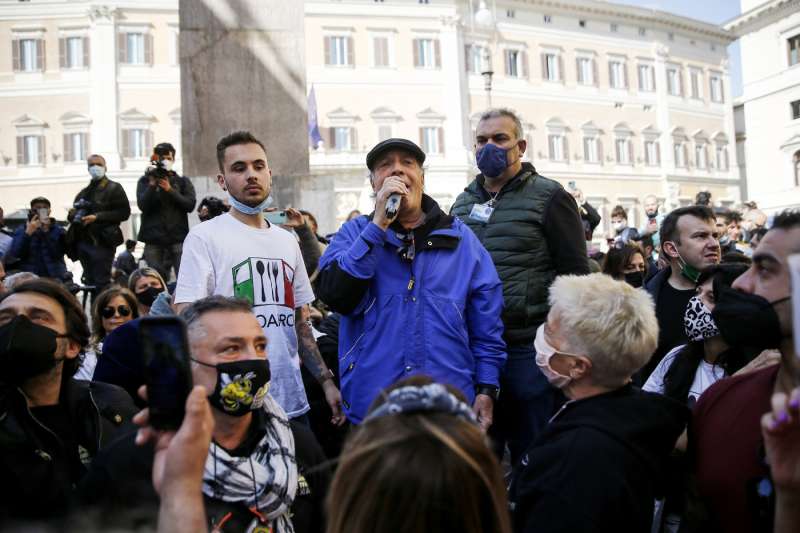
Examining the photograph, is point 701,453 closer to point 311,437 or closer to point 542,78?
point 311,437

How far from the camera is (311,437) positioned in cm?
301

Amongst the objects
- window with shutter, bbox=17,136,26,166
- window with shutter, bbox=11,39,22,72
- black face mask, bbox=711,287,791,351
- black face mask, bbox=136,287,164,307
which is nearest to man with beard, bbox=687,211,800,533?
black face mask, bbox=711,287,791,351

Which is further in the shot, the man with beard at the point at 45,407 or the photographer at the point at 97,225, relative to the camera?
the photographer at the point at 97,225

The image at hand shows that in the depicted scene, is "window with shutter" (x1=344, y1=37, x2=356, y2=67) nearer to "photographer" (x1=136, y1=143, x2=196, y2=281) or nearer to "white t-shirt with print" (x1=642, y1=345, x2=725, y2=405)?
"photographer" (x1=136, y1=143, x2=196, y2=281)

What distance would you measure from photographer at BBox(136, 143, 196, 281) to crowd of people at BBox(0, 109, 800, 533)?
3242 millimetres

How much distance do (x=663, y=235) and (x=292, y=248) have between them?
2.64 m

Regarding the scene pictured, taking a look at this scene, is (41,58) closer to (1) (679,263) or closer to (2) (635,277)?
(2) (635,277)

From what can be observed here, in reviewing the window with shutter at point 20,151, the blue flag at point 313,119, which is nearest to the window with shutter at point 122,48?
the window with shutter at point 20,151

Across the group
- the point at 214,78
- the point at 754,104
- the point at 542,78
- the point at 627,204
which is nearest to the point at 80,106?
the point at 542,78

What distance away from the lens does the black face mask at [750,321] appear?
2271mm

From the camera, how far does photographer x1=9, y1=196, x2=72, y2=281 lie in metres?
9.91

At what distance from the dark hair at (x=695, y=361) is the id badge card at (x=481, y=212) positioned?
4.00ft

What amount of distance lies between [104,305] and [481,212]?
2740 mm

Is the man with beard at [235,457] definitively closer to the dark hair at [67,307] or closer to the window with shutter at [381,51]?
the dark hair at [67,307]
